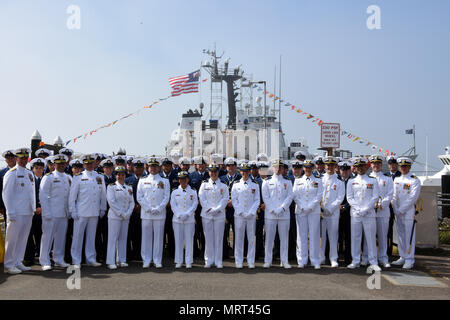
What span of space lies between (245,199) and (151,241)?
1.77 metres

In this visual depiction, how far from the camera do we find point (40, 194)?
662 centimetres

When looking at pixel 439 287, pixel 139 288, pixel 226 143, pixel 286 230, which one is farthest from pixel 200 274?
pixel 226 143

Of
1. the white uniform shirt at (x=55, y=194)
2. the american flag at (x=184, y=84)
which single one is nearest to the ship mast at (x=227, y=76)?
the american flag at (x=184, y=84)

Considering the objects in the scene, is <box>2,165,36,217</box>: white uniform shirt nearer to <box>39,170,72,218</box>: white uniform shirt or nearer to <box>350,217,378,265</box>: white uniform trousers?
<box>39,170,72,218</box>: white uniform shirt

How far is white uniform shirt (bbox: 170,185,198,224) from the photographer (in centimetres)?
677

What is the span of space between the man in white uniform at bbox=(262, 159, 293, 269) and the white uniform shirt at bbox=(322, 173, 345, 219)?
64cm

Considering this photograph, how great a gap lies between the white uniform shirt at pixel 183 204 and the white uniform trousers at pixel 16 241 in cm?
242

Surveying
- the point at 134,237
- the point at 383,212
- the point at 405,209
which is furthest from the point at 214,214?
the point at 405,209

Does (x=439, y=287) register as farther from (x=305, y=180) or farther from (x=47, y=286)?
(x=47, y=286)

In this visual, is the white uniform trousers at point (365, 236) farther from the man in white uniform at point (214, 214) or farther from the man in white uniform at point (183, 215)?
the man in white uniform at point (183, 215)

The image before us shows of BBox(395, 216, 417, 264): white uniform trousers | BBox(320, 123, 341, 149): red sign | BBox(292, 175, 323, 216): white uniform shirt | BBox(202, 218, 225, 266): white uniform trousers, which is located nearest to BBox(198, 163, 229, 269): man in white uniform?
BBox(202, 218, 225, 266): white uniform trousers

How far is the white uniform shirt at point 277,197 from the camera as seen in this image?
22.1 feet

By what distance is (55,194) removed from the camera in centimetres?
677
